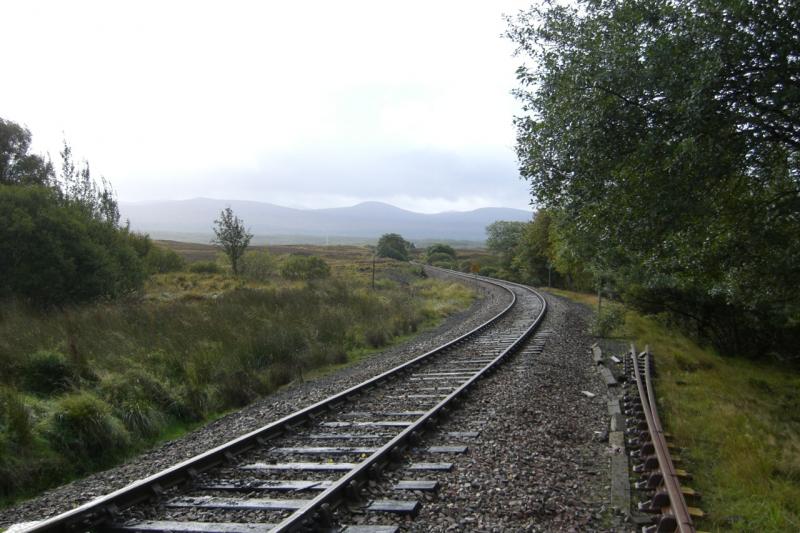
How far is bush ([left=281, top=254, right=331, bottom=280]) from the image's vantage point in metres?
38.9

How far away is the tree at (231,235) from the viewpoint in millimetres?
37062

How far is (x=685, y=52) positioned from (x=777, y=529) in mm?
5462

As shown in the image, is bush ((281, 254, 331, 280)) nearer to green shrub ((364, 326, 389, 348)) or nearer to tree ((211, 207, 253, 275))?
tree ((211, 207, 253, 275))

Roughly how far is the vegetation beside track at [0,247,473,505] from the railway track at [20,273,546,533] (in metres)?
2.18

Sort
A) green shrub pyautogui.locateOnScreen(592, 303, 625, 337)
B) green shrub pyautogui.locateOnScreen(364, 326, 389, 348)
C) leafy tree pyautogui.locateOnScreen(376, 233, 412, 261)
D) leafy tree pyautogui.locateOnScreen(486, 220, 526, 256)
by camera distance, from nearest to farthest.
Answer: green shrub pyautogui.locateOnScreen(364, 326, 389, 348) < green shrub pyautogui.locateOnScreen(592, 303, 625, 337) < leafy tree pyautogui.locateOnScreen(486, 220, 526, 256) < leafy tree pyautogui.locateOnScreen(376, 233, 412, 261)

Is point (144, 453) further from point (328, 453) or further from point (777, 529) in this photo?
point (777, 529)

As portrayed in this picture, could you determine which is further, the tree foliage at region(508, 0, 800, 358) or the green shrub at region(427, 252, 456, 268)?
the green shrub at region(427, 252, 456, 268)

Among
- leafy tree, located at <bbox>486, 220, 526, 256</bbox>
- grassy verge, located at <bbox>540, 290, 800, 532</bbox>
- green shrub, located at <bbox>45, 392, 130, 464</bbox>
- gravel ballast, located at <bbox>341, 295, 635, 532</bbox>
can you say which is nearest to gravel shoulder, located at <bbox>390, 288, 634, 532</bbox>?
gravel ballast, located at <bbox>341, 295, 635, 532</bbox>

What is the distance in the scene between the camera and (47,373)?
8805 millimetres

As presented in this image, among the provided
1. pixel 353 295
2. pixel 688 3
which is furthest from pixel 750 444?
pixel 353 295

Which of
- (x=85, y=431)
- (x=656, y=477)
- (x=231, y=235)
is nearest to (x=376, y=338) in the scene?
(x=85, y=431)

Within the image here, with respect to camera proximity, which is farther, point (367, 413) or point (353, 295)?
point (353, 295)

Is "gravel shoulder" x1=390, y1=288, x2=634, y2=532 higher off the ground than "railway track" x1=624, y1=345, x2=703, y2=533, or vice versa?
"railway track" x1=624, y1=345, x2=703, y2=533

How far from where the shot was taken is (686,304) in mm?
18266
